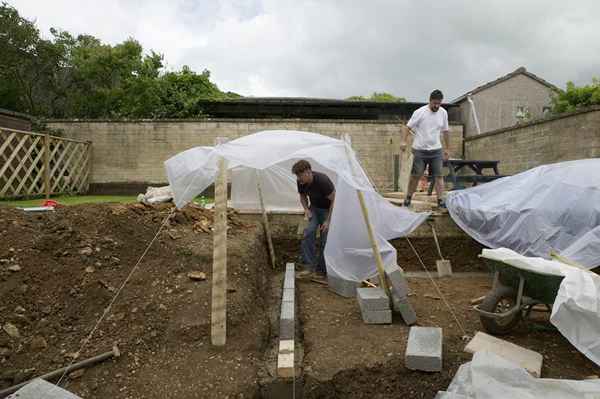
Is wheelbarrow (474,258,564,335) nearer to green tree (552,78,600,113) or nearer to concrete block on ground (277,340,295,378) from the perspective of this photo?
concrete block on ground (277,340,295,378)

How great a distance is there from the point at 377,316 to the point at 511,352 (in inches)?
44.9

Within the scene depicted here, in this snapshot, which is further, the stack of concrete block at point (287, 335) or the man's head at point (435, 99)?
the man's head at point (435, 99)

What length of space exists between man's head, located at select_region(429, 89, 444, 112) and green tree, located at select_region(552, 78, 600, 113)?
1427 cm

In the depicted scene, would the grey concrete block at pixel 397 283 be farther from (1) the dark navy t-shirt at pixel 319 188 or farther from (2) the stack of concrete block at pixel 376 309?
(1) the dark navy t-shirt at pixel 319 188

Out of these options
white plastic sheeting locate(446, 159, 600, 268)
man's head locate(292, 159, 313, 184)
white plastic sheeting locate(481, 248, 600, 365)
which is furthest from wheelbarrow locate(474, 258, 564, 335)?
man's head locate(292, 159, 313, 184)

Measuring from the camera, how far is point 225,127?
1217 centimetres

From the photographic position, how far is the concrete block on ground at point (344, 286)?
4422mm

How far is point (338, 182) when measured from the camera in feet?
14.7

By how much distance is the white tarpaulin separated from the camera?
3514mm

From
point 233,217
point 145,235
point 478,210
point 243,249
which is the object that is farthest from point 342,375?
point 233,217

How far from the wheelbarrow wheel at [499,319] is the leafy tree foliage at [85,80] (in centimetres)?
1300

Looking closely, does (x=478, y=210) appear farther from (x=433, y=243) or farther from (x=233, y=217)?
(x=233, y=217)

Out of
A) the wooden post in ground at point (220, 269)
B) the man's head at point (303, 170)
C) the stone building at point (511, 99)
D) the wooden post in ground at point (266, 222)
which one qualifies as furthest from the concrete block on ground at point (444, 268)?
the stone building at point (511, 99)

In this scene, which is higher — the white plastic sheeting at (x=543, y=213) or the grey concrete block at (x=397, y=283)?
the white plastic sheeting at (x=543, y=213)
